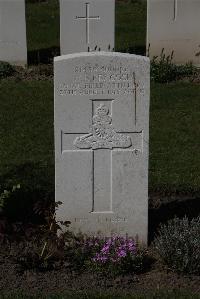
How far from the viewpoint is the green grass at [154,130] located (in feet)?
26.8

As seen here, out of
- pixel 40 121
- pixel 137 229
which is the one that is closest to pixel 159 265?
pixel 137 229

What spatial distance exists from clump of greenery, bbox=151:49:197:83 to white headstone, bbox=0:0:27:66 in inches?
90.6

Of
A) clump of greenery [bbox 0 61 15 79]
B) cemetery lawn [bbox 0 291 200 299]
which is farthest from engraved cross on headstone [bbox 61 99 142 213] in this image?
clump of greenery [bbox 0 61 15 79]

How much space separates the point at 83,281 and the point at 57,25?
36.4 feet

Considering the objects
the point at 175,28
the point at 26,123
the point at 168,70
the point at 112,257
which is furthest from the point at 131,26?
the point at 112,257

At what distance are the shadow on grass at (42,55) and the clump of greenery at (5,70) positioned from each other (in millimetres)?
855

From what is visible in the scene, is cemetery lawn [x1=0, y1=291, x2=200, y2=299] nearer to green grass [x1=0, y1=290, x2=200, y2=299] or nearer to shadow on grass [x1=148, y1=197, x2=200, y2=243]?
green grass [x1=0, y1=290, x2=200, y2=299]

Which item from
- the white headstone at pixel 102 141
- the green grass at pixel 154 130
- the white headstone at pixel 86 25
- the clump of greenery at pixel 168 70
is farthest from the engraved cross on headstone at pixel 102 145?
the white headstone at pixel 86 25

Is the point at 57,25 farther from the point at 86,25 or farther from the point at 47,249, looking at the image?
the point at 47,249

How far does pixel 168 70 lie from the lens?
1188cm

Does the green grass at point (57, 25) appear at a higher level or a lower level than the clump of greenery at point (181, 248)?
higher

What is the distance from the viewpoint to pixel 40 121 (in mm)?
10000

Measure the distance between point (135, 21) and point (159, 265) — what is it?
11.2 meters

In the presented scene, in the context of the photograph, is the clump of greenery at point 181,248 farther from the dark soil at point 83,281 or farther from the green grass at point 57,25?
the green grass at point 57,25
